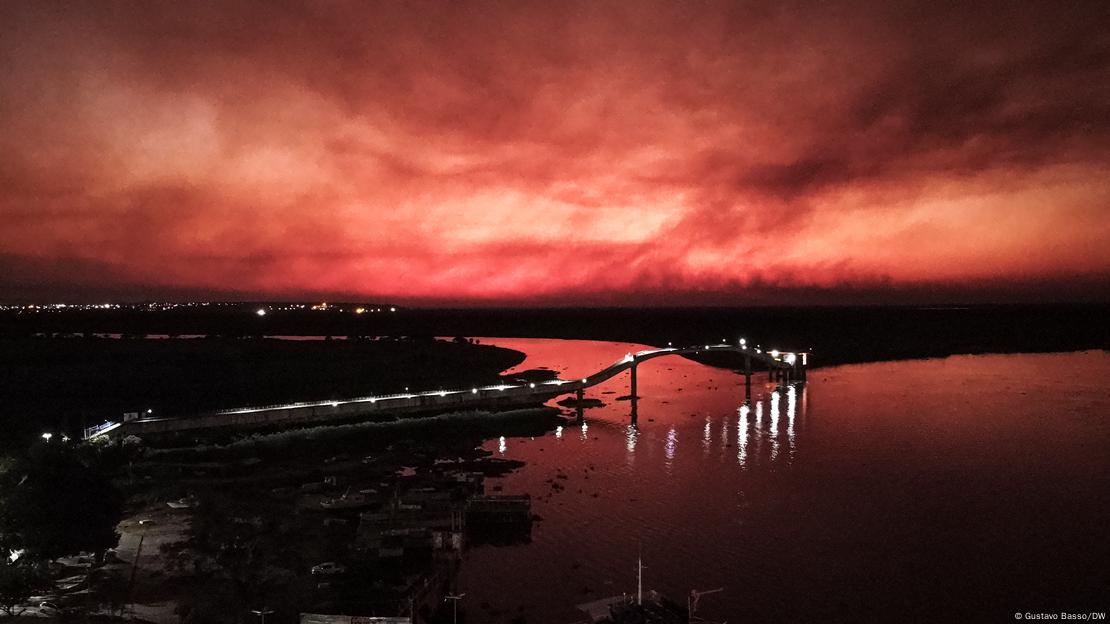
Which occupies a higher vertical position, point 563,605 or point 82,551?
point 82,551

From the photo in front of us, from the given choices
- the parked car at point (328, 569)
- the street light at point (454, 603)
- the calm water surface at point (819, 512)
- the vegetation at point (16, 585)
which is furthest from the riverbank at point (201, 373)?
the street light at point (454, 603)

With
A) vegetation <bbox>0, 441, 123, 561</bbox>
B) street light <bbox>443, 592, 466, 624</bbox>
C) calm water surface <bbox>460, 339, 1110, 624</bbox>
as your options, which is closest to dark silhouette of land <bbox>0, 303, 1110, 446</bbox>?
vegetation <bbox>0, 441, 123, 561</bbox>

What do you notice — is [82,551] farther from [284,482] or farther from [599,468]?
[599,468]

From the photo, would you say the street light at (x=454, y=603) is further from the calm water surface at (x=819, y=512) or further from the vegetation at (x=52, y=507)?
the vegetation at (x=52, y=507)

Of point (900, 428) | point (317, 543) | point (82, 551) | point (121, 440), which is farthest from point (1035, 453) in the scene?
point (121, 440)

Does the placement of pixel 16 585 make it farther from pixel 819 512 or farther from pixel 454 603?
pixel 819 512

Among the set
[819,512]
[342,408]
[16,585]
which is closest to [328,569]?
[16,585]
